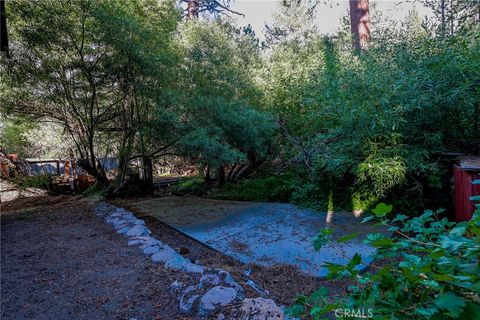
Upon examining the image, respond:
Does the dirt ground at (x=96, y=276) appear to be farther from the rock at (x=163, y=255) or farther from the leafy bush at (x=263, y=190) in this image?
the leafy bush at (x=263, y=190)

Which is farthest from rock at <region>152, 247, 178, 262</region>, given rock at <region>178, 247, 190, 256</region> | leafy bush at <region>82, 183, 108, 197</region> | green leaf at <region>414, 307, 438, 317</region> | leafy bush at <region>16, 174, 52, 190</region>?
leafy bush at <region>16, 174, 52, 190</region>

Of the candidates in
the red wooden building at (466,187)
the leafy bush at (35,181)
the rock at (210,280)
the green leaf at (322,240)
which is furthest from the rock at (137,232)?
the leafy bush at (35,181)

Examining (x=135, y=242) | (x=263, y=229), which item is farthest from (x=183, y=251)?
(x=263, y=229)

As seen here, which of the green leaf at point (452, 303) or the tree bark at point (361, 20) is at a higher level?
the tree bark at point (361, 20)

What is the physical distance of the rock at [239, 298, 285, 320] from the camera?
159 centimetres

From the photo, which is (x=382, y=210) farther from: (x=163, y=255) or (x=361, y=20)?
(x=361, y=20)

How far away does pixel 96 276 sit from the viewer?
2.25m

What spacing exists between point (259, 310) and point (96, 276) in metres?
1.39

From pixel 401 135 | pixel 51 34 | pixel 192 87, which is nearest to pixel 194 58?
pixel 192 87

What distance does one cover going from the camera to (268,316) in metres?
1.60

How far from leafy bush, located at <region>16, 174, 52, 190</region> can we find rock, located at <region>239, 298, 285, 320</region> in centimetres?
595

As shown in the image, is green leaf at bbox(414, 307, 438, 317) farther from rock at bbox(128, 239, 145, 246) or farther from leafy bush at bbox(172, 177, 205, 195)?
leafy bush at bbox(172, 177, 205, 195)

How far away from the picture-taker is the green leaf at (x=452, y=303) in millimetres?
453

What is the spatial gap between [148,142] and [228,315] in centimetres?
415
